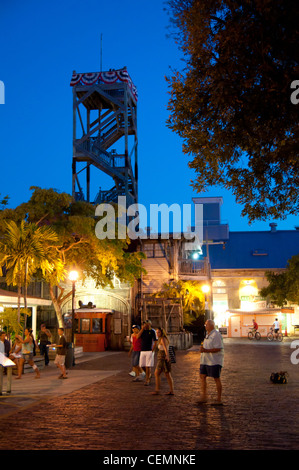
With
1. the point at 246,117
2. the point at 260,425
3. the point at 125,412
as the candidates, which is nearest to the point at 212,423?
the point at 260,425

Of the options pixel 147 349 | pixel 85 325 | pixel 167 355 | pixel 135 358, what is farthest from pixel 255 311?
pixel 167 355

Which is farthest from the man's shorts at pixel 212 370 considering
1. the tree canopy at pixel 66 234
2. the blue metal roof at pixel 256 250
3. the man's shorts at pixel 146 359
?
the blue metal roof at pixel 256 250

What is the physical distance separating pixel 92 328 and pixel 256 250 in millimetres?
25556

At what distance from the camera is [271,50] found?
906 centimetres

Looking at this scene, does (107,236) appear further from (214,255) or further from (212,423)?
(214,255)

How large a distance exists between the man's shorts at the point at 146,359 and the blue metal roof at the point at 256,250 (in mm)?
35764

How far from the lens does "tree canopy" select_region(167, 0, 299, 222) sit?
893 centimetres

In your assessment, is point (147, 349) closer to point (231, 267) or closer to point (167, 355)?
point (167, 355)

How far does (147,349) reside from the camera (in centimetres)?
1415

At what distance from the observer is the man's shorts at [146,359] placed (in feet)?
45.9

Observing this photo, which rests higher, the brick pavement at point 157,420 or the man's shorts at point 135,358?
the man's shorts at point 135,358

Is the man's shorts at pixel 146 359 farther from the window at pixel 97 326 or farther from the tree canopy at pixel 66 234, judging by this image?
the window at pixel 97 326
